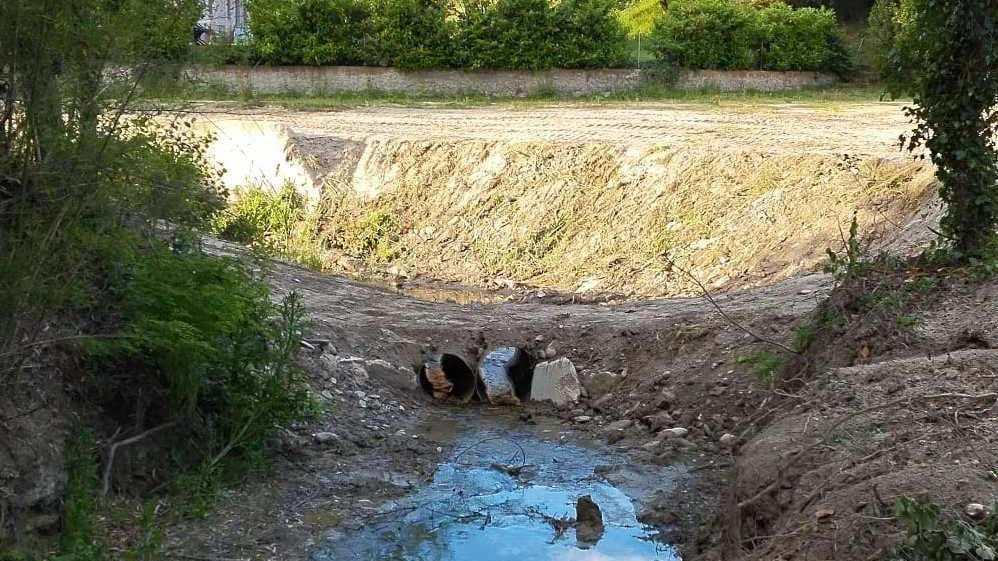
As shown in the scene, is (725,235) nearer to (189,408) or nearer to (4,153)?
(189,408)

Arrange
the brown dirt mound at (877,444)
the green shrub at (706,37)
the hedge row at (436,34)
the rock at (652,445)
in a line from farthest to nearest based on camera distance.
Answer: the green shrub at (706,37) < the hedge row at (436,34) < the rock at (652,445) < the brown dirt mound at (877,444)

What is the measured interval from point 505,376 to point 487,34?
17625 millimetres

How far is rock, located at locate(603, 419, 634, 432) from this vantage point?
9.86m

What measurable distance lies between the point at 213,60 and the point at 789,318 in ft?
18.4

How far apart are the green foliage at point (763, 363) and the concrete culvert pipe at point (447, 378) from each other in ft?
8.50

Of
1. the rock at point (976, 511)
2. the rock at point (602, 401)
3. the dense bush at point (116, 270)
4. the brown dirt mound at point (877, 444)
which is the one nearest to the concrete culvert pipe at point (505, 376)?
the rock at point (602, 401)

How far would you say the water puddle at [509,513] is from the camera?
7.48 m

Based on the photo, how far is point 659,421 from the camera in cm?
975

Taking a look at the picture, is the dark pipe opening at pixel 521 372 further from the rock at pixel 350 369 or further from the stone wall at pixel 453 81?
the stone wall at pixel 453 81

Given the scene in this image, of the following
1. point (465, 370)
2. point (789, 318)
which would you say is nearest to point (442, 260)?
point (465, 370)

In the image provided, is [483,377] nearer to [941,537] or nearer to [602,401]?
[602,401]

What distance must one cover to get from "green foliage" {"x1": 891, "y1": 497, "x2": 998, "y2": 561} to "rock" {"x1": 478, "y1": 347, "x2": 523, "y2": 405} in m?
6.22

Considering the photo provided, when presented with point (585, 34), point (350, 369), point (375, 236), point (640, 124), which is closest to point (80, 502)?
point (350, 369)

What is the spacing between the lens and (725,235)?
48.4ft
